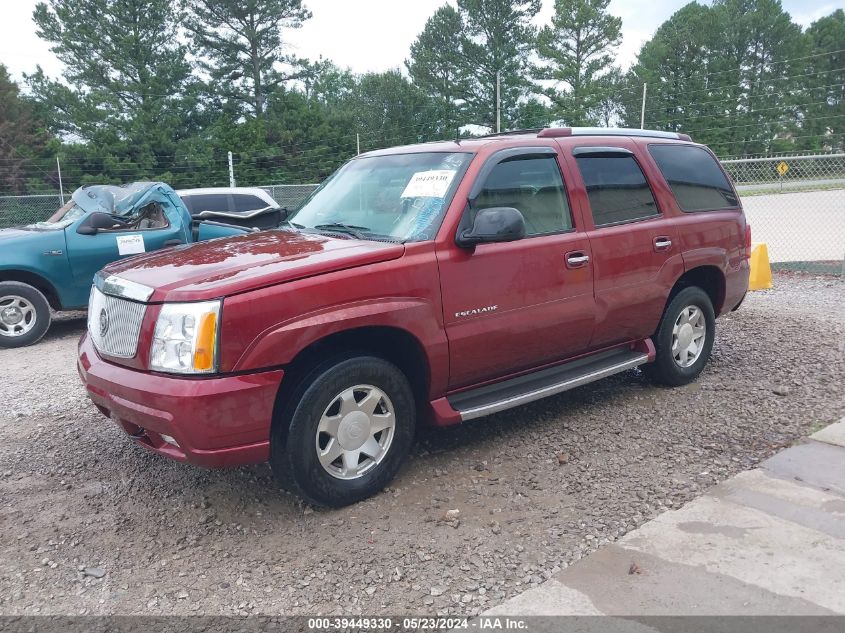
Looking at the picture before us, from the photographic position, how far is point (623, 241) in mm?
4832

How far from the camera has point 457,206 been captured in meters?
4.08

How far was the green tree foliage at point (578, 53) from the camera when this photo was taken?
5097 centimetres

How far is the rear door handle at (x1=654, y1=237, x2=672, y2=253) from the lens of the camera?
5055 mm

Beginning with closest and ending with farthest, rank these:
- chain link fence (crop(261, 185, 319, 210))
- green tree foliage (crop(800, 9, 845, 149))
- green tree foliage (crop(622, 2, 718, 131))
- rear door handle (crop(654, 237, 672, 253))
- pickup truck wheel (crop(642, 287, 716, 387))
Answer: rear door handle (crop(654, 237, 672, 253)) → pickup truck wheel (crop(642, 287, 716, 387)) → chain link fence (crop(261, 185, 319, 210)) → green tree foliage (crop(800, 9, 845, 149)) → green tree foliage (crop(622, 2, 718, 131))

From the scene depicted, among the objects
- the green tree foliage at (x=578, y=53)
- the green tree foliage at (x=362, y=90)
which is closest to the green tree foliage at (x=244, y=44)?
the green tree foliage at (x=362, y=90)

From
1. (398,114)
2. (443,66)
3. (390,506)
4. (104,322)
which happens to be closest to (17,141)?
(398,114)

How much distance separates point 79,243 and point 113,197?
3.02ft

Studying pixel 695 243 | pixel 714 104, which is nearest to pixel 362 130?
pixel 714 104

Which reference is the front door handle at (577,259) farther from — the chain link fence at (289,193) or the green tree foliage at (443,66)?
the green tree foliage at (443,66)

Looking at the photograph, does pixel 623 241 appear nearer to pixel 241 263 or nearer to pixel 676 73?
pixel 241 263

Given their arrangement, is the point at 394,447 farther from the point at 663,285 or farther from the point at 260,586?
the point at 663,285

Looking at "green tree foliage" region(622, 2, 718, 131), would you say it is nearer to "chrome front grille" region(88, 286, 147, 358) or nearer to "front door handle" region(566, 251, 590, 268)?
"front door handle" region(566, 251, 590, 268)

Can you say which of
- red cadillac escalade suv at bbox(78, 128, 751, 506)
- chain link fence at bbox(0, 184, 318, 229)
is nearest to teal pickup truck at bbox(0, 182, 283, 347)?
red cadillac escalade suv at bbox(78, 128, 751, 506)

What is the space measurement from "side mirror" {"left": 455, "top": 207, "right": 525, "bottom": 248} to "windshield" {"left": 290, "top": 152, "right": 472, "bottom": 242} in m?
0.23
